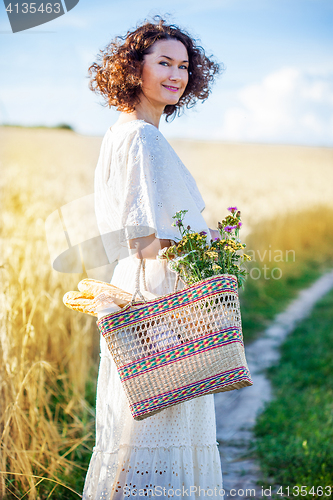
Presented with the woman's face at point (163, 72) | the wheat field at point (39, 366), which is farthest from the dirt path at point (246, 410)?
the woman's face at point (163, 72)

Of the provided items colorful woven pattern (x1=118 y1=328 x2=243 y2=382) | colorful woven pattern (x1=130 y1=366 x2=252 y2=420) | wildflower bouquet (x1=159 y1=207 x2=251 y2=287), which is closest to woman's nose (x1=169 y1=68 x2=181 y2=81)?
wildflower bouquet (x1=159 y1=207 x2=251 y2=287)

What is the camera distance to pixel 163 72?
157 cm

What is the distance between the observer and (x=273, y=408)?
305 centimetres

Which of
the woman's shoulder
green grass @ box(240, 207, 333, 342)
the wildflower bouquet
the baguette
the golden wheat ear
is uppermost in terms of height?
the woman's shoulder

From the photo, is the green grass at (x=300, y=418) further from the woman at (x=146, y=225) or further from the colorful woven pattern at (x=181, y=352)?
the colorful woven pattern at (x=181, y=352)

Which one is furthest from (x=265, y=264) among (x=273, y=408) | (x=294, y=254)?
(x=273, y=408)

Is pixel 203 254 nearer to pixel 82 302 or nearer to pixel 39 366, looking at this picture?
pixel 82 302

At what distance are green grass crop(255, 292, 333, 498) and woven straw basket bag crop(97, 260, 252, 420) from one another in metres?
1.23

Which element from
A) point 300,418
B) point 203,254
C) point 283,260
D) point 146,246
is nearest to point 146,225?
point 146,246

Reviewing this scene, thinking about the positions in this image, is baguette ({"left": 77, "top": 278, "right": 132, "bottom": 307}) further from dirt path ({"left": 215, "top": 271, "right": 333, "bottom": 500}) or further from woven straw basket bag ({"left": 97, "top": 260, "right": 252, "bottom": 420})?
dirt path ({"left": 215, "top": 271, "right": 333, "bottom": 500})

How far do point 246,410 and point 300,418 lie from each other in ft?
1.31

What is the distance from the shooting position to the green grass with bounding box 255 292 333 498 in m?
2.30

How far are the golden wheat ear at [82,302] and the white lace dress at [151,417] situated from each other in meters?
0.16

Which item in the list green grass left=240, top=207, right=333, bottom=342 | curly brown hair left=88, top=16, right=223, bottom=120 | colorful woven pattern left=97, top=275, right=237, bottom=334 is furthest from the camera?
green grass left=240, top=207, right=333, bottom=342
